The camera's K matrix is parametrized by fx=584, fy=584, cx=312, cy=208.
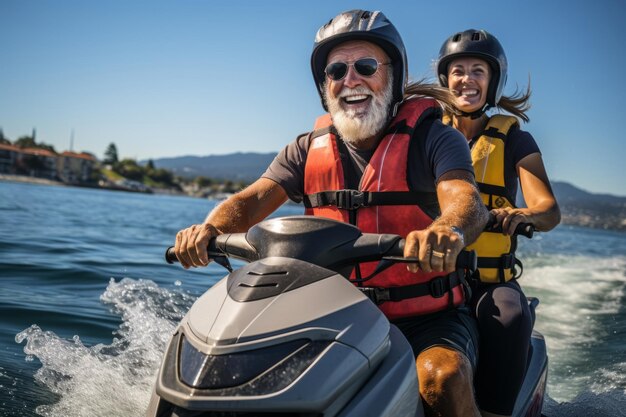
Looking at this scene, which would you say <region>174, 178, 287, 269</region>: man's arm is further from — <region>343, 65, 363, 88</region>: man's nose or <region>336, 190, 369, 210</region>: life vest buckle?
<region>343, 65, 363, 88</region>: man's nose

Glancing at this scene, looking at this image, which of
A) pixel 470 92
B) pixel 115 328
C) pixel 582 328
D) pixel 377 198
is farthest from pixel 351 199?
pixel 582 328

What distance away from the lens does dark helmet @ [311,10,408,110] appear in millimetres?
2479

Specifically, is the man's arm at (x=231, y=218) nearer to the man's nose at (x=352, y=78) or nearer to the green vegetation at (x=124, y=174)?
the man's nose at (x=352, y=78)

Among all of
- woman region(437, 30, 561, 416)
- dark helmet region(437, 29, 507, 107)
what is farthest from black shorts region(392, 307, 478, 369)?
dark helmet region(437, 29, 507, 107)

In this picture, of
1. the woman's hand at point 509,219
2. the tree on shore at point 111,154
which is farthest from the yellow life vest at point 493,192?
the tree on shore at point 111,154

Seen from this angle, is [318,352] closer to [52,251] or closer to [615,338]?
[615,338]

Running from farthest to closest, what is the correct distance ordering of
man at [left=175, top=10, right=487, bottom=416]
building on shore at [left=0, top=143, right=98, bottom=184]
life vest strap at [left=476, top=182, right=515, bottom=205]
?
building on shore at [left=0, top=143, right=98, bottom=184], life vest strap at [left=476, top=182, right=515, bottom=205], man at [left=175, top=10, right=487, bottom=416]

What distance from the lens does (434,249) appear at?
1575 millimetres

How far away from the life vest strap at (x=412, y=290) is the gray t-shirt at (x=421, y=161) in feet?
1.30

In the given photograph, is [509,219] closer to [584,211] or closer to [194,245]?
[194,245]

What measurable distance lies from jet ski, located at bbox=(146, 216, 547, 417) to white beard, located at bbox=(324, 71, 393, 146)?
99 centimetres

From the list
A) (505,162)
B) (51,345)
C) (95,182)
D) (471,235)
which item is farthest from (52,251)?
(95,182)

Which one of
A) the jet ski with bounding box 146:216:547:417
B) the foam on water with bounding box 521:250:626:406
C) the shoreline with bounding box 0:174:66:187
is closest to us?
the jet ski with bounding box 146:216:547:417

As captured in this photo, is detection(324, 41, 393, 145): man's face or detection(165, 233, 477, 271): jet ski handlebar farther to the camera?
detection(324, 41, 393, 145): man's face
